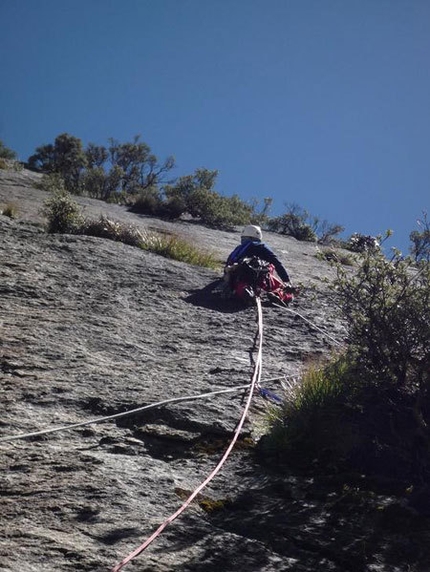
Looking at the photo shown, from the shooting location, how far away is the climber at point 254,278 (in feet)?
28.4

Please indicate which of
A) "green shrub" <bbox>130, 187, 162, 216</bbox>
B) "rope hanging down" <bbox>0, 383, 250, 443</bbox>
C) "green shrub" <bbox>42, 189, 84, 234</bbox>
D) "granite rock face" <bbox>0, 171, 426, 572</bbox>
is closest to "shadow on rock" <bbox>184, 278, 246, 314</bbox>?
"granite rock face" <bbox>0, 171, 426, 572</bbox>

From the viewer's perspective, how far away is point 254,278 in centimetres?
897

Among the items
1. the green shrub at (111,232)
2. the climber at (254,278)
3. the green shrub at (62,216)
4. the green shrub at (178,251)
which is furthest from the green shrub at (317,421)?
the green shrub at (62,216)

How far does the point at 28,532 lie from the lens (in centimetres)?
320

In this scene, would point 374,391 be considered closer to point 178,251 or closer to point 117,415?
point 117,415

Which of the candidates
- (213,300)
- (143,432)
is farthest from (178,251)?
(143,432)

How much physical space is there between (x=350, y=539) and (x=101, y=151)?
101 ft

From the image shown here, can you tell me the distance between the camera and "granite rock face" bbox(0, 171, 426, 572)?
3.25 meters

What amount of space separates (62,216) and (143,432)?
23.6ft

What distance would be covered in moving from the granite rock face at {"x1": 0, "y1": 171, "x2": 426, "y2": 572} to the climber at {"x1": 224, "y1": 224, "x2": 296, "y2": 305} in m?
0.28

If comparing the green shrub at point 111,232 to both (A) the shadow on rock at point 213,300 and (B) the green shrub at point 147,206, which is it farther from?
(B) the green shrub at point 147,206

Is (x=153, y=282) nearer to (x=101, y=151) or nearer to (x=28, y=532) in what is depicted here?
(x=28, y=532)

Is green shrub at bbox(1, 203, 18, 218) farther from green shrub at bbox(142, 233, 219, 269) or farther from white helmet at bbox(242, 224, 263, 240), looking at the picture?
white helmet at bbox(242, 224, 263, 240)

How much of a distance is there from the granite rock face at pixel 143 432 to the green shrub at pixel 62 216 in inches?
98.5
